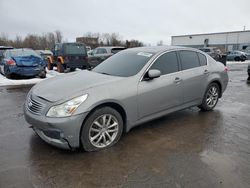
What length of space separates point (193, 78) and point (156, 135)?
1565mm

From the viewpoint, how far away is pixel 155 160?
3.35 metres

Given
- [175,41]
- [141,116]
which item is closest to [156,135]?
[141,116]

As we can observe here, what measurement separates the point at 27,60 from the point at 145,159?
29.7ft

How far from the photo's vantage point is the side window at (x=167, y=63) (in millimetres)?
4395

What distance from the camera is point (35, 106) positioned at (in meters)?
3.53

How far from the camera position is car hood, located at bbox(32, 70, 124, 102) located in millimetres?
3447

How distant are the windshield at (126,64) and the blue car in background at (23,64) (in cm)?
700

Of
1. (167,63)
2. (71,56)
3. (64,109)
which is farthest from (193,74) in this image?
(71,56)

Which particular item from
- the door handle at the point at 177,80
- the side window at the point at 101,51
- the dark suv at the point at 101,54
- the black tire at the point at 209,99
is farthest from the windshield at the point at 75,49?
the door handle at the point at 177,80

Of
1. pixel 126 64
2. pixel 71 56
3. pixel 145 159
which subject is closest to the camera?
pixel 145 159

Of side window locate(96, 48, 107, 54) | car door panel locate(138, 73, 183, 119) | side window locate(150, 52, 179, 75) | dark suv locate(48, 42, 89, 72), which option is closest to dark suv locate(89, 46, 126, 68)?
side window locate(96, 48, 107, 54)

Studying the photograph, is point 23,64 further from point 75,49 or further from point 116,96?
point 116,96

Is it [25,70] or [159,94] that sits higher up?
[159,94]

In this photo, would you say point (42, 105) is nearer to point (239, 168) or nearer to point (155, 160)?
point (155, 160)
